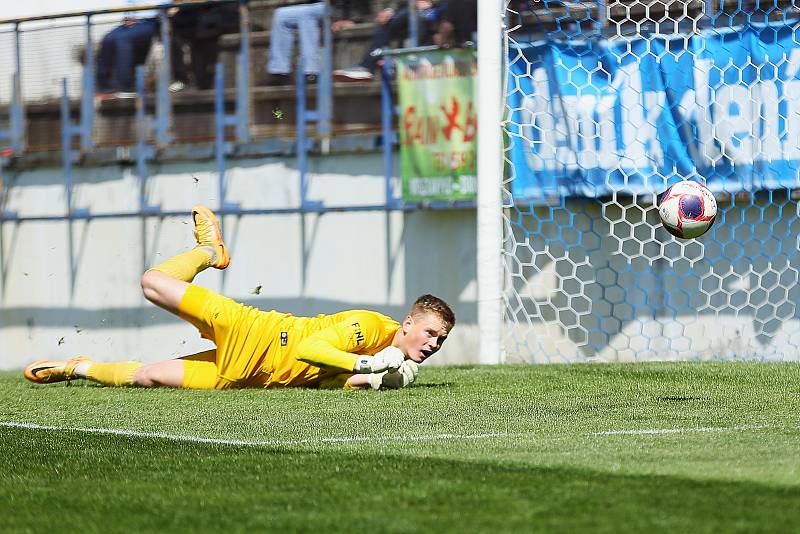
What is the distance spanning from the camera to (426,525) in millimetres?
2906

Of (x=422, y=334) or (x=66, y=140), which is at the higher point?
(x=66, y=140)

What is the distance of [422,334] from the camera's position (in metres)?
5.98

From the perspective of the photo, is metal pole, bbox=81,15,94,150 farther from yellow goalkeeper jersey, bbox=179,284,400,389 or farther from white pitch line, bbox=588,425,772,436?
white pitch line, bbox=588,425,772,436

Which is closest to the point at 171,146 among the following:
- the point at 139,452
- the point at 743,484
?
the point at 139,452

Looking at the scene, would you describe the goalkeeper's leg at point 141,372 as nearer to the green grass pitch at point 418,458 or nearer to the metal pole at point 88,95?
the green grass pitch at point 418,458

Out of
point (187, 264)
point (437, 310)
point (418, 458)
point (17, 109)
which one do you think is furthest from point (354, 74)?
point (418, 458)

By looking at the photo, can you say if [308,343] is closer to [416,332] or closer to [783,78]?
[416,332]

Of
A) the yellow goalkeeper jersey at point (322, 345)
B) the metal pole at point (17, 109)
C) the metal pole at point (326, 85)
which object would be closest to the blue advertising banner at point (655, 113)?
the metal pole at point (326, 85)

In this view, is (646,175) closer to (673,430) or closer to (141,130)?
(673,430)

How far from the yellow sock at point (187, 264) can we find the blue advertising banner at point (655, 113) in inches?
100

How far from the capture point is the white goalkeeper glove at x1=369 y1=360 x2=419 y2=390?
20.0ft

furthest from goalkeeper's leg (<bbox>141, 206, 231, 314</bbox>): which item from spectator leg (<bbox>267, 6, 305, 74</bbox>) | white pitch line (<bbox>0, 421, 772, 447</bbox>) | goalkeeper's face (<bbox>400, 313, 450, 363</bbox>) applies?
spectator leg (<bbox>267, 6, 305, 74</bbox>)

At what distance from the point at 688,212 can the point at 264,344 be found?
7.39 ft

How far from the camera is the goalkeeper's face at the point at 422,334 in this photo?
19.6 feet
